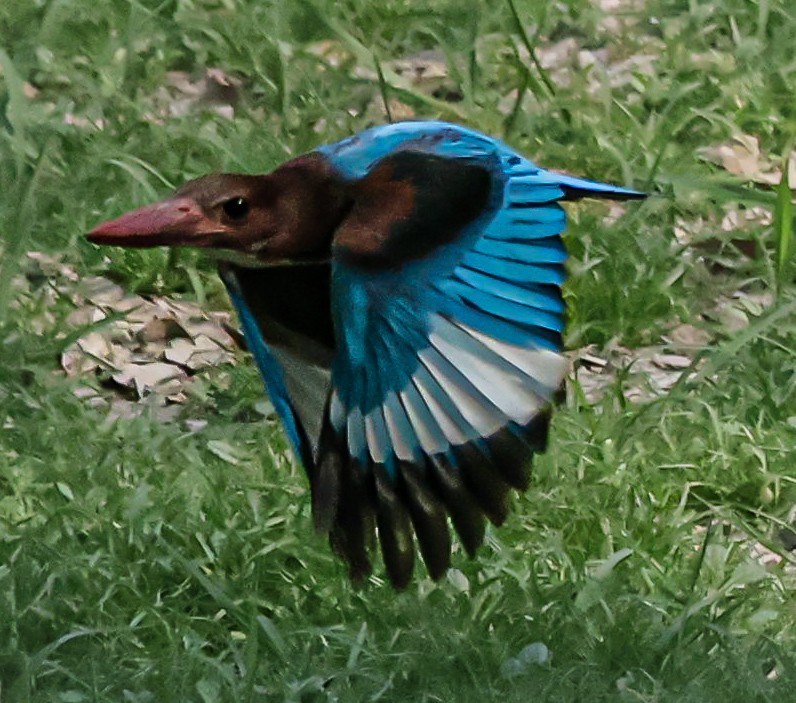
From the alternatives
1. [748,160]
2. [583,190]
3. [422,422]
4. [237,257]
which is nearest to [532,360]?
[422,422]

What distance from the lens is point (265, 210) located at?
8.09 feet

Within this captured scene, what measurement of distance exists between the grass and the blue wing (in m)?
0.47

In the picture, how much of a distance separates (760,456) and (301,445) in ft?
3.76

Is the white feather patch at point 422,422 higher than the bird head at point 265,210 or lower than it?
lower

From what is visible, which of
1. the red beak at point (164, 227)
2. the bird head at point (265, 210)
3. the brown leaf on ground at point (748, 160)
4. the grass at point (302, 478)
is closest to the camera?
the red beak at point (164, 227)

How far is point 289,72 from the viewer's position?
15.8 feet

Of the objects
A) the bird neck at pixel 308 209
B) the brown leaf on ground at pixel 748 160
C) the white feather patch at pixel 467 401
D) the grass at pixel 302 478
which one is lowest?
the brown leaf on ground at pixel 748 160

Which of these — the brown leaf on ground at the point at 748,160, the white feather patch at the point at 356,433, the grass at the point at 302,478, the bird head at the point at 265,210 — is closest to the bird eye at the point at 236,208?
the bird head at the point at 265,210

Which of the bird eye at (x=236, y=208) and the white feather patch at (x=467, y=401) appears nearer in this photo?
the white feather patch at (x=467, y=401)

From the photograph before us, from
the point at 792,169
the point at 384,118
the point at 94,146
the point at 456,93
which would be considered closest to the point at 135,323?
the point at 94,146

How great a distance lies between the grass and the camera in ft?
9.37

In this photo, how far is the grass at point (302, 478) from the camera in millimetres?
2857

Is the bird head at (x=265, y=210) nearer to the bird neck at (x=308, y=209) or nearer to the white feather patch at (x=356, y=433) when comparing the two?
the bird neck at (x=308, y=209)

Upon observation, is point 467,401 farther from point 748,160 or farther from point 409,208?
point 748,160
